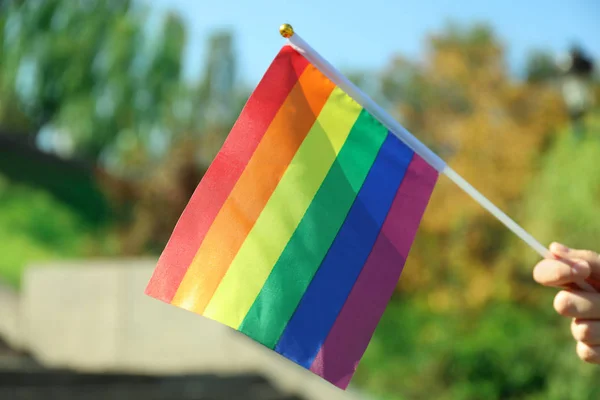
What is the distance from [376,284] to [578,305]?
0.52 meters

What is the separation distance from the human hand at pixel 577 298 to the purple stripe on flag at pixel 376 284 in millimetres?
430

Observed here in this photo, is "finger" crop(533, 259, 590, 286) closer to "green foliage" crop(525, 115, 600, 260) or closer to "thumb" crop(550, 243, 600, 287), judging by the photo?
"thumb" crop(550, 243, 600, 287)

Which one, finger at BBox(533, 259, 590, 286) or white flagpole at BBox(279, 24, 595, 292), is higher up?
white flagpole at BBox(279, 24, 595, 292)

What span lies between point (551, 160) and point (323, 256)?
6.18 metres

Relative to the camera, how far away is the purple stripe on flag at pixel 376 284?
1810 mm

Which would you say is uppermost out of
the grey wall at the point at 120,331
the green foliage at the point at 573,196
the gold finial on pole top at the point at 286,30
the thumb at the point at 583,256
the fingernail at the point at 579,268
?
the green foliage at the point at 573,196

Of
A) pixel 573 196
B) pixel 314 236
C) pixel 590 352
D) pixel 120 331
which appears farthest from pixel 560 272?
pixel 120 331

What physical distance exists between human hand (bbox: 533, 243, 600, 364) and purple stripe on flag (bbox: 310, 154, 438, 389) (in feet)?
1.41

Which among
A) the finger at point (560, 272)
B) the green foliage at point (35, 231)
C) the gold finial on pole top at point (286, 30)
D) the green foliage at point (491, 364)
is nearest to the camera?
the finger at point (560, 272)

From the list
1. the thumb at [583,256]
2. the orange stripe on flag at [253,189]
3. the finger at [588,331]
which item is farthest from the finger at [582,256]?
the orange stripe on flag at [253,189]

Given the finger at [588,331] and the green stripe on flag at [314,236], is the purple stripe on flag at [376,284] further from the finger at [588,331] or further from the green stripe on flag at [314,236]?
the finger at [588,331]

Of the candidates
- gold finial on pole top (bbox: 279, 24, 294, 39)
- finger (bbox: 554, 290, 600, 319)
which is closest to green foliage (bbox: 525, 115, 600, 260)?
finger (bbox: 554, 290, 600, 319)

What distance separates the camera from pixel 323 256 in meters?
1.90

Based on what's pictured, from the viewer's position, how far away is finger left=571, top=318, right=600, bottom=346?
1588 millimetres
